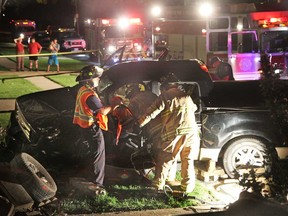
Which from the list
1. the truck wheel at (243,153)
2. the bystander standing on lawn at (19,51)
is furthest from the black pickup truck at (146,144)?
the bystander standing on lawn at (19,51)

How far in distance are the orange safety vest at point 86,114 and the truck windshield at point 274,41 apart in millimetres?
10178

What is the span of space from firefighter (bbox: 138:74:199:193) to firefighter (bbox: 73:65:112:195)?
21.5 inches

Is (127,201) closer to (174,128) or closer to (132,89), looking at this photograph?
(174,128)

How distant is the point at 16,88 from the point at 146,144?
1077cm

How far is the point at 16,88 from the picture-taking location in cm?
1683

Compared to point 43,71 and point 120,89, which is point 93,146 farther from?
point 43,71

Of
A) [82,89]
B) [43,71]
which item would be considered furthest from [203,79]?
[43,71]

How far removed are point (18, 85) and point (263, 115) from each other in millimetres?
12096

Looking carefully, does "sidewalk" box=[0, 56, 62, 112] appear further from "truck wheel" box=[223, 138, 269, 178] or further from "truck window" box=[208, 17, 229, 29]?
"truck wheel" box=[223, 138, 269, 178]

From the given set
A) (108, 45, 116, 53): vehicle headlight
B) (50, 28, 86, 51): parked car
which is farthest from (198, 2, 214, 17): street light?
(50, 28, 86, 51): parked car

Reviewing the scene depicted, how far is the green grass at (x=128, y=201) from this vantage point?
242 inches

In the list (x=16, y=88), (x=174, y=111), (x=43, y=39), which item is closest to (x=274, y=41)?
(x=16, y=88)

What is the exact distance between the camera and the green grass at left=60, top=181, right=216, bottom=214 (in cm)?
616

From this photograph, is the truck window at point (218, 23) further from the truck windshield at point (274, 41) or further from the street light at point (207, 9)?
the truck windshield at point (274, 41)
